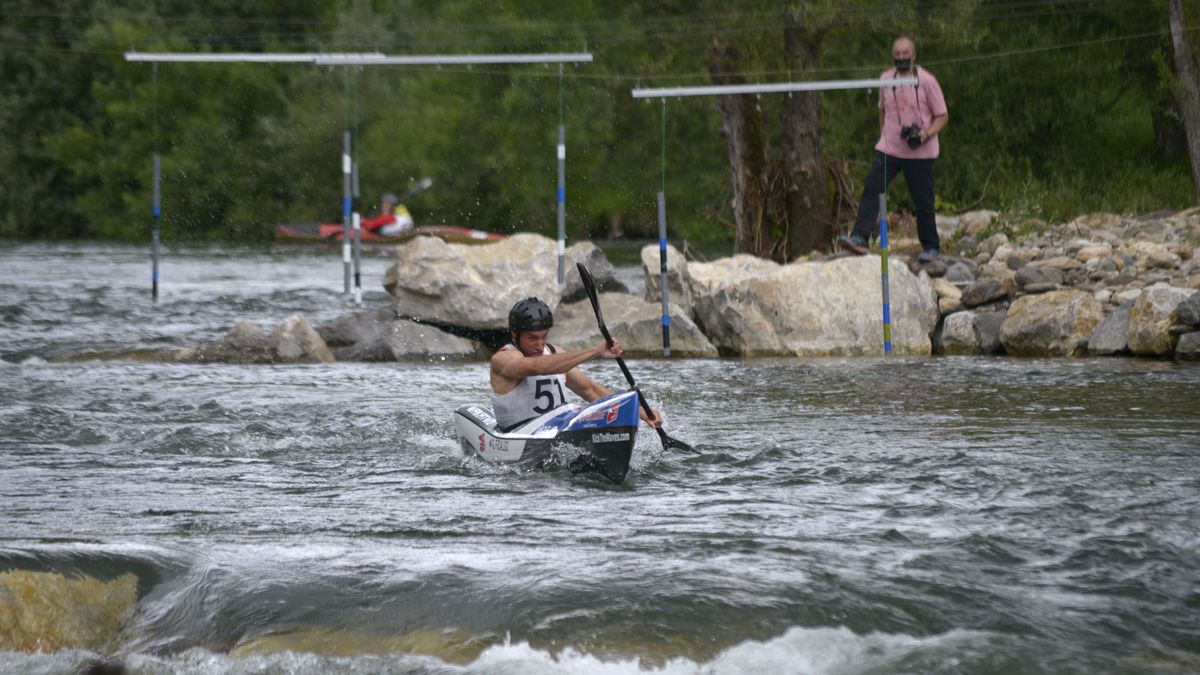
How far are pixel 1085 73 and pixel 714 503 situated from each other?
1992cm

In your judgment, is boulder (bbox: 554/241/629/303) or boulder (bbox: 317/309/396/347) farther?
boulder (bbox: 554/241/629/303)

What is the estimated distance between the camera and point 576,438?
29.1ft

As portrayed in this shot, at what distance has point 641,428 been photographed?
33.8 feet

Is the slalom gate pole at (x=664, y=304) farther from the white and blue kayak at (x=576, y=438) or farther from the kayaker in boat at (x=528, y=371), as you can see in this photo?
the white and blue kayak at (x=576, y=438)

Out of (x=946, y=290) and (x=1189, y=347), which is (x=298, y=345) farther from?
(x=1189, y=347)

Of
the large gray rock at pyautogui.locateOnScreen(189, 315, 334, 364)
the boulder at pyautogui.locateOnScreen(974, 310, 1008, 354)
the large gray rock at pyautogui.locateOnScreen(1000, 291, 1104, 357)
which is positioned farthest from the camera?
the large gray rock at pyautogui.locateOnScreen(189, 315, 334, 364)

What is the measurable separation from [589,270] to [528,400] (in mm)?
8484

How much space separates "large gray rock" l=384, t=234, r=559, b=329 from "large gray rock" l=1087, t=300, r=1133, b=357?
5.83 m

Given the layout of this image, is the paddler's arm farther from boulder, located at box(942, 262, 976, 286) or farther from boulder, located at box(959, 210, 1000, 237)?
boulder, located at box(959, 210, 1000, 237)

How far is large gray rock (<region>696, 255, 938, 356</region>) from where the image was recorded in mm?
15383

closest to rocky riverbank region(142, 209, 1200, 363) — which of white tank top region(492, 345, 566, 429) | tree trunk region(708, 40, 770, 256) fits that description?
tree trunk region(708, 40, 770, 256)

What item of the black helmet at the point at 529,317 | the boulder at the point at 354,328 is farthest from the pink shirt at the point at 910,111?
the black helmet at the point at 529,317

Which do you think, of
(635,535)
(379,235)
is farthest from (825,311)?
(379,235)

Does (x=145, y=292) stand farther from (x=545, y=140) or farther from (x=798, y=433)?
(x=545, y=140)
